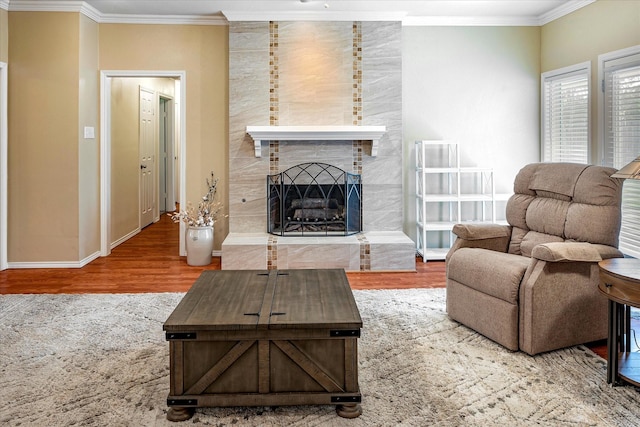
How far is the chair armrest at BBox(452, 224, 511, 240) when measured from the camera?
3.61 m

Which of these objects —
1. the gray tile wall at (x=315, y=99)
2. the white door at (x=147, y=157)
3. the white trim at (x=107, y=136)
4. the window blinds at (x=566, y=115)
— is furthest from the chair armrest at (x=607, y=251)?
the white door at (x=147, y=157)

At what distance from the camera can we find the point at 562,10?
17.3ft

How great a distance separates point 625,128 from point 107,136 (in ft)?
16.2

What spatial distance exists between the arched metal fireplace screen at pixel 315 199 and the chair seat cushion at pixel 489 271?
82.9 inches

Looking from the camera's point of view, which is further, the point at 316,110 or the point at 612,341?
the point at 316,110

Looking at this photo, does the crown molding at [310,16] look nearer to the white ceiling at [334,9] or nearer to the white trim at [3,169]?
the white ceiling at [334,9]

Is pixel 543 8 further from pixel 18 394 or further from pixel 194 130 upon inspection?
pixel 18 394

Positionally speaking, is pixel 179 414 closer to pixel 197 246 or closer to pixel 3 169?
pixel 197 246

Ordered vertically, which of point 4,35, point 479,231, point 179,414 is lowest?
point 179,414

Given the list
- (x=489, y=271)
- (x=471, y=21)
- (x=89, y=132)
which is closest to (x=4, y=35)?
(x=89, y=132)

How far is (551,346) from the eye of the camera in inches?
116

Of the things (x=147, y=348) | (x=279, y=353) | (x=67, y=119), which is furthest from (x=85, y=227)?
(x=279, y=353)

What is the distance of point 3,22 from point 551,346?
17.5 ft

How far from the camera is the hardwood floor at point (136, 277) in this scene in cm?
452
